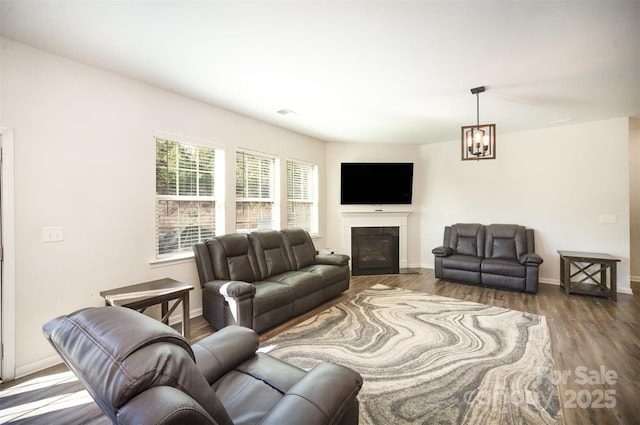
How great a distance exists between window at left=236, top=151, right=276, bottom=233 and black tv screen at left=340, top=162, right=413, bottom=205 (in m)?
1.74

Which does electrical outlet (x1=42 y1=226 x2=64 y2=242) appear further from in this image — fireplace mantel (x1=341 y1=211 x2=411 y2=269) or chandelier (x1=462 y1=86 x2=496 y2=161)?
fireplace mantel (x1=341 y1=211 x2=411 y2=269)

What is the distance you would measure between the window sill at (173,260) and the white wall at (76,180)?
47mm

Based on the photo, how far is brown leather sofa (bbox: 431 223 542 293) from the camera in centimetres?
446

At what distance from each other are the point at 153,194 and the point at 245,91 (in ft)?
5.29

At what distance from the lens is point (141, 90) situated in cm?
310

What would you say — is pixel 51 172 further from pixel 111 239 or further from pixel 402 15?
pixel 402 15

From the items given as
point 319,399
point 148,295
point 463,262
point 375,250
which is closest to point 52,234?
point 148,295

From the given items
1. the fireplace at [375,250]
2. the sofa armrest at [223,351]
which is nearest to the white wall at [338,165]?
the fireplace at [375,250]

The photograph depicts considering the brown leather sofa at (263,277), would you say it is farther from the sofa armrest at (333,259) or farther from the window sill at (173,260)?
the window sill at (173,260)

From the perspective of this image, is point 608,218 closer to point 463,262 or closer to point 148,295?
point 463,262

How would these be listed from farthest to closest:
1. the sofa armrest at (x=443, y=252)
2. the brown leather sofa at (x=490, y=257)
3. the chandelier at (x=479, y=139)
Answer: the sofa armrest at (x=443, y=252), the brown leather sofa at (x=490, y=257), the chandelier at (x=479, y=139)

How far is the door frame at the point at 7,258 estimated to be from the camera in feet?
7.43

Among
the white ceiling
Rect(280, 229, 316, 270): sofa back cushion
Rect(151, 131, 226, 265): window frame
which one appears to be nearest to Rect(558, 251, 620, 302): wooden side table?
the white ceiling

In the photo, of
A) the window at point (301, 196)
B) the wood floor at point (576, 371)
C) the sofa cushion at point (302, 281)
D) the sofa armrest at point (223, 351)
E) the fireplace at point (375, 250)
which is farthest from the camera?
the fireplace at point (375, 250)
